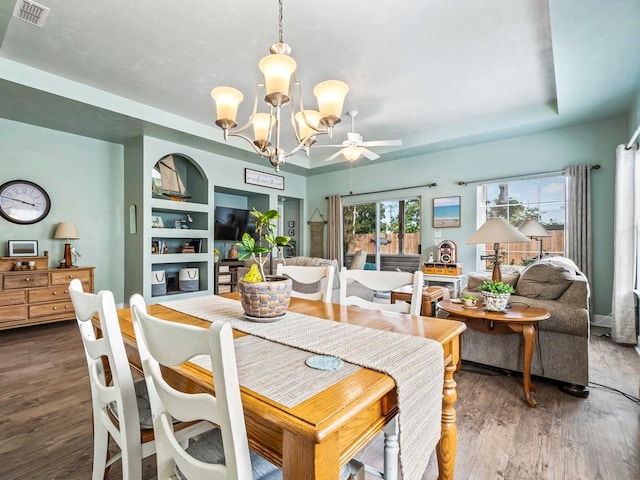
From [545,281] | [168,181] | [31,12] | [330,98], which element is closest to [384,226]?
[545,281]

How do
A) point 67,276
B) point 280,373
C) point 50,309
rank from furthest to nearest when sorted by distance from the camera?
point 67,276 → point 50,309 → point 280,373

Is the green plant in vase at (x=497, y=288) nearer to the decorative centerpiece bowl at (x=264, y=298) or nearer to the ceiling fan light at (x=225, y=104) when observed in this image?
the decorative centerpiece bowl at (x=264, y=298)

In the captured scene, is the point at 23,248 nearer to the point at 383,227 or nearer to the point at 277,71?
the point at 277,71

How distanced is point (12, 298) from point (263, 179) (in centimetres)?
398

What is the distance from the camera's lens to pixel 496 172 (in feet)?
16.0

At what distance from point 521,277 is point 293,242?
5.22m

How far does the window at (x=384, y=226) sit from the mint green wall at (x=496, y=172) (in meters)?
0.19

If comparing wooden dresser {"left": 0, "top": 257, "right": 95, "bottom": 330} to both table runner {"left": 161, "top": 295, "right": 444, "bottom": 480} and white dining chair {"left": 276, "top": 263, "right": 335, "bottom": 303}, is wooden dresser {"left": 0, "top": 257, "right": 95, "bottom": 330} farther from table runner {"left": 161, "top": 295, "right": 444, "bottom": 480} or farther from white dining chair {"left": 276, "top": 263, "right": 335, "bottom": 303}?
table runner {"left": 161, "top": 295, "right": 444, "bottom": 480}

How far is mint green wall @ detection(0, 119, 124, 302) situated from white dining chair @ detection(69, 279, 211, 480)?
415cm

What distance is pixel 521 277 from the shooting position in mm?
2705

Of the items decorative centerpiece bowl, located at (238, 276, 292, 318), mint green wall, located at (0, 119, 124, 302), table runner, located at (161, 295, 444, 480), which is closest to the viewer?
table runner, located at (161, 295, 444, 480)

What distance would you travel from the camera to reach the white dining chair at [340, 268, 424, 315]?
63.3 inches

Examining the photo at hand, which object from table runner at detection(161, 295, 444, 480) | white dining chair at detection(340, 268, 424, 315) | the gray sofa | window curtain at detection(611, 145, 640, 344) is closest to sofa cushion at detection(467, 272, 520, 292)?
the gray sofa

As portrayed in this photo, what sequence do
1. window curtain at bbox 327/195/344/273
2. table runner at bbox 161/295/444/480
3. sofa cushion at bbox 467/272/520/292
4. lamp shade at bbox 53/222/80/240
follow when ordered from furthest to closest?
window curtain at bbox 327/195/344/273, lamp shade at bbox 53/222/80/240, sofa cushion at bbox 467/272/520/292, table runner at bbox 161/295/444/480
